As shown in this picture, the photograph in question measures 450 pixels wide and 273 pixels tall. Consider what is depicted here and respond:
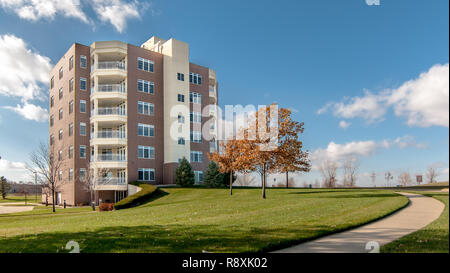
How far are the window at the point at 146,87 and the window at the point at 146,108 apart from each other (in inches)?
60.5

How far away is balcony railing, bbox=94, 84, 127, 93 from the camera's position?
3756 cm

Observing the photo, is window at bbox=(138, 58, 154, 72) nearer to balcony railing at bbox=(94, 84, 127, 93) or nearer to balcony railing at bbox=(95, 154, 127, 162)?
balcony railing at bbox=(94, 84, 127, 93)

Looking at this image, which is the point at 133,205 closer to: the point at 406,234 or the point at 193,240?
the point at 193,240

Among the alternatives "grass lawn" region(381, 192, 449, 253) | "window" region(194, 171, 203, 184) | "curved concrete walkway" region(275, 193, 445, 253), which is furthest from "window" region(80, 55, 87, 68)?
"grass lawn" region(381, 192, 449, 253)

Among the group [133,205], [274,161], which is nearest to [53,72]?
[133,205]

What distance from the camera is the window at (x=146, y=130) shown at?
39.1m

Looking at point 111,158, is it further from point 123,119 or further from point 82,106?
point 82,106

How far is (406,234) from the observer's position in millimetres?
8359

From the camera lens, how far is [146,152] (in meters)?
39.4

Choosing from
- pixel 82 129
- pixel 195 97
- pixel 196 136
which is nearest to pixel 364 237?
pixel 196 136

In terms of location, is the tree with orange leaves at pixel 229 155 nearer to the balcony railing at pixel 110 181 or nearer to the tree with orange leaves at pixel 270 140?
the tree with orange leaves at pixel 270 140

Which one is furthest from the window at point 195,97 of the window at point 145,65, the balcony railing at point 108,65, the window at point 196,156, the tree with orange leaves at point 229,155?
the tree with orange leaves at point 229,155

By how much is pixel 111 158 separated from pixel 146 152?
4027 mm
